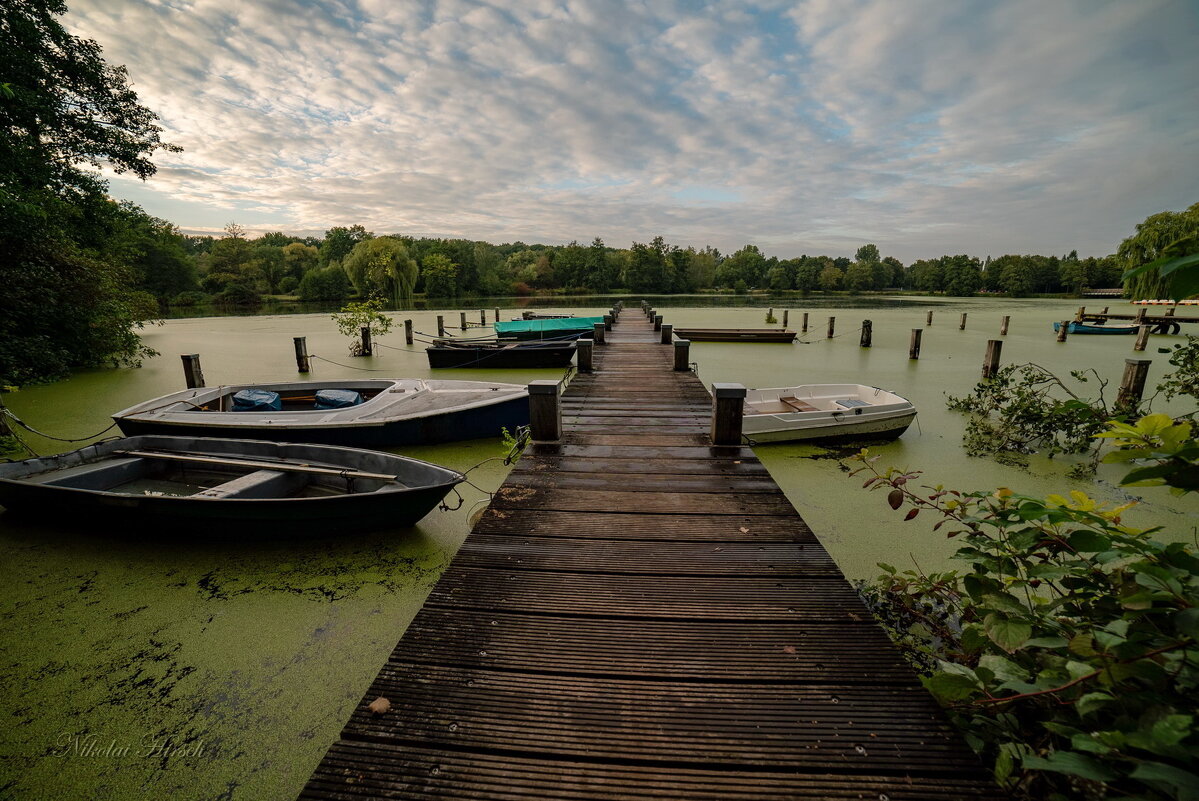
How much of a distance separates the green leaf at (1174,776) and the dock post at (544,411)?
3.37 metres

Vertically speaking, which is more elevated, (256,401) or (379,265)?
(379,265)

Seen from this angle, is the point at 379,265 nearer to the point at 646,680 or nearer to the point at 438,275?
the point at 438,275

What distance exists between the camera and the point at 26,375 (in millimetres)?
9219

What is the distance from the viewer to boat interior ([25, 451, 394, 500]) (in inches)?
168

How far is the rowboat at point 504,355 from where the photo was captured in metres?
11.8

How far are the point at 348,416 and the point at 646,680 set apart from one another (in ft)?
18.5

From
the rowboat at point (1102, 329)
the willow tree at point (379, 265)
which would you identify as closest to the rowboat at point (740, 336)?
the rowboat at point (1102, 329)

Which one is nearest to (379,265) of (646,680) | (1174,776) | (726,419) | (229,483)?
(229,483)

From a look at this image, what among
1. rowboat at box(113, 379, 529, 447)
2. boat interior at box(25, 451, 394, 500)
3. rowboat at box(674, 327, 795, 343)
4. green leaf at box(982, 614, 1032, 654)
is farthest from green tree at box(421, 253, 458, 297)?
green leaf at box(982, 614, 1032, 654)

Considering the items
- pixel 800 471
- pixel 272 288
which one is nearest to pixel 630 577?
pixel 800 471

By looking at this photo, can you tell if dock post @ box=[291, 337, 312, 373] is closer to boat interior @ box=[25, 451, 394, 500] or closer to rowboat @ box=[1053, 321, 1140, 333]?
boat interior @ box=[25, 451, 394, 500]

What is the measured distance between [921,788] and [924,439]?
6426 millimetres

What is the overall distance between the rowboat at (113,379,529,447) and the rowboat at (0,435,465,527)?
1.05m

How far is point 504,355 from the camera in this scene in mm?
11984
